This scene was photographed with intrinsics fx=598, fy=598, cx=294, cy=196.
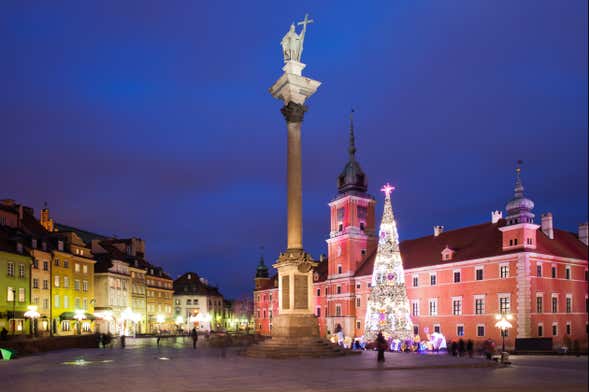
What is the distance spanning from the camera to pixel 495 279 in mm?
58094

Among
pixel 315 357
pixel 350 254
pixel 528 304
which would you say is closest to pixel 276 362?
pixel 315 357

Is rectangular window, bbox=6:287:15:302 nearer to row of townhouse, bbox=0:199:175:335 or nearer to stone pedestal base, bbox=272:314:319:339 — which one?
row of townhouse, bbox=0:199:175:335

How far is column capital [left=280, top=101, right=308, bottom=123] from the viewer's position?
100 feet

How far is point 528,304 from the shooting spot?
54.1 m

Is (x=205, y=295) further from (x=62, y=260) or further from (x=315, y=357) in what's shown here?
(x=315, y=357)

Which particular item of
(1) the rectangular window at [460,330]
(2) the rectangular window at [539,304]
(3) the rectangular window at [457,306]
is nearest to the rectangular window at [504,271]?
(2) the rectangular window at [539,304]

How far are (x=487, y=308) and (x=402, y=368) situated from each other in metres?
37.9

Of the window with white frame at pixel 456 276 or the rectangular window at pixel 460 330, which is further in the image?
the window with white frame at pixel 456 276

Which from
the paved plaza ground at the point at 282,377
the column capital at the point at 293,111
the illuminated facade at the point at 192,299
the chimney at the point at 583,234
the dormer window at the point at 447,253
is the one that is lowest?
the illuminated facade at the point at 192,299

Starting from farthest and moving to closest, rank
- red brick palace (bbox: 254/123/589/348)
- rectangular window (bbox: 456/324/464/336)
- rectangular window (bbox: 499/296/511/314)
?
rectangular window (bbox: 456/324/464/336)
rectangular window (bbox: 499/296/511/314)
red brick palace (bbox: 254/123/589/348)

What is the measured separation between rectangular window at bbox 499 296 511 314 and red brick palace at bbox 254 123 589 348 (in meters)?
0.09

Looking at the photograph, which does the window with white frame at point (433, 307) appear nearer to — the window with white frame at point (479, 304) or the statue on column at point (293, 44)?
the window with white frame at point (479, 304)

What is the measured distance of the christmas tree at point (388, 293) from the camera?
49.6m

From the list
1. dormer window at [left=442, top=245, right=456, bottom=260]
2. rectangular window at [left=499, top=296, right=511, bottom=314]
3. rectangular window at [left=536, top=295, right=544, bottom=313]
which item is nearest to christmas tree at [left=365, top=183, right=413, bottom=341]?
rectangular window at [left=499, top=296, right=511, bottom=314]
